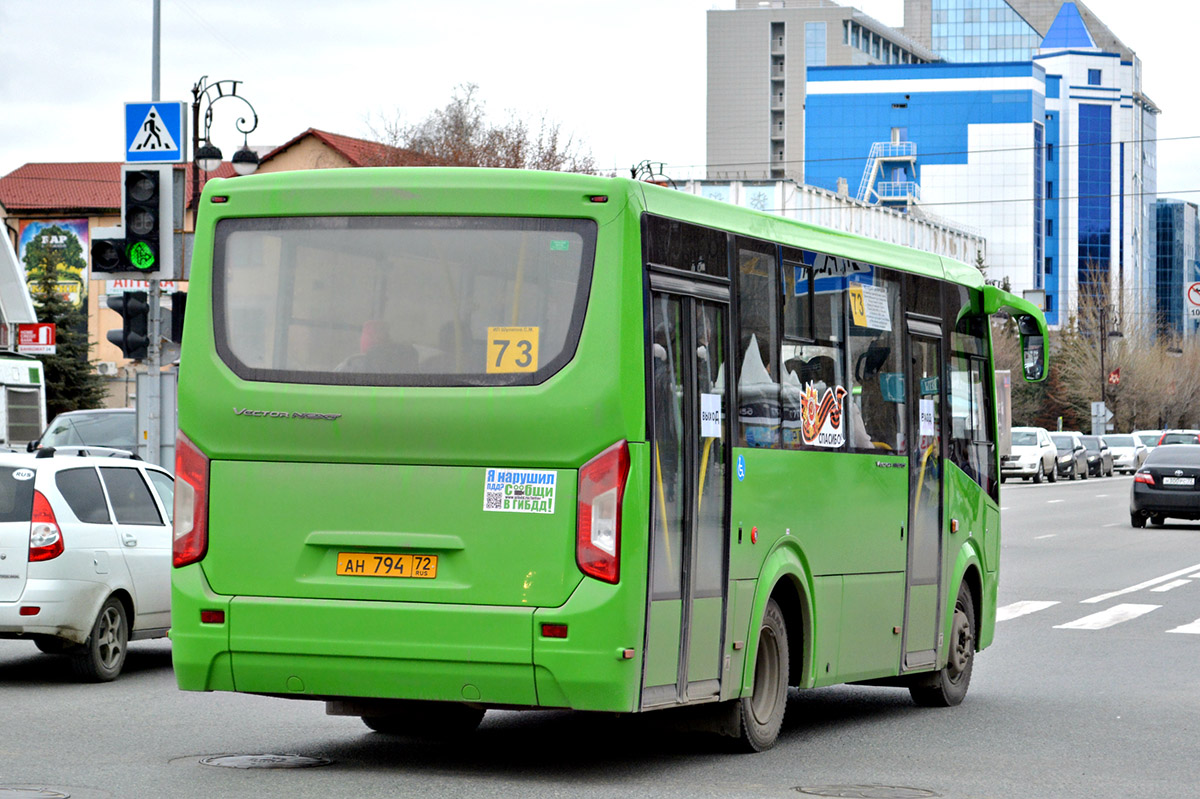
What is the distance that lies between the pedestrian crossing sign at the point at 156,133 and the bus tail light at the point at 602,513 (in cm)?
1138

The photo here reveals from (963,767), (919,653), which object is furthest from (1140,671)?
(963,767)

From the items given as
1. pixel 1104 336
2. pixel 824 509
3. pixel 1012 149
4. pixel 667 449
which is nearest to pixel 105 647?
pixel 824 509

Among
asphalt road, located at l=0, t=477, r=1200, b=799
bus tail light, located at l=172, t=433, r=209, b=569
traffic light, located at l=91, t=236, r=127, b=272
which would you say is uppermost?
traffic light, located at l=91, t=236, r=127, b=272

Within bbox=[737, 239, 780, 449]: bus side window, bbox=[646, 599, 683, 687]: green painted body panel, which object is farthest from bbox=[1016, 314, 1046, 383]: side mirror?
bbox=[646, 599, 683, 687]: green painted body panel

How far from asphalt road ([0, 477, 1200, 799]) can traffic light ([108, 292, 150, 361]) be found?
366cm

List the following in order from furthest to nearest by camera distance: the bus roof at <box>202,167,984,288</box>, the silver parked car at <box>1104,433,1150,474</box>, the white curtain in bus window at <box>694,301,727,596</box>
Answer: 1. the silver parked car at <box>1104,433,1150,474</box>
2. the white curtain in bus window at <box>694,301,727,596</box>
3. the bus roof at <box>202,167,984,288</box>

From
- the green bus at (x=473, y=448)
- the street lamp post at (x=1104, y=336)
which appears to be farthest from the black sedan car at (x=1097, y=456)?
the green bus at (x=473, y=448)

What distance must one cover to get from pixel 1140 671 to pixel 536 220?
7.77 m

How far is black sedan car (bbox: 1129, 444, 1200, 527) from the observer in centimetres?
3509

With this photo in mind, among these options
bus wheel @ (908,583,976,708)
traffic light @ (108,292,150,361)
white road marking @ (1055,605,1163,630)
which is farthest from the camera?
traffic light @ (108,292,150,361)

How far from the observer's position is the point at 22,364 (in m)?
43.5

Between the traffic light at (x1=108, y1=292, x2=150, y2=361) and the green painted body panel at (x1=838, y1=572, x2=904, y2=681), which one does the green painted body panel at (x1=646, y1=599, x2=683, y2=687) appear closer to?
the green painted body panel at (x1=838, y1=572, x2=904, y2=681)

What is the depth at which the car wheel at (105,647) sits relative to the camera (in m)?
12.5

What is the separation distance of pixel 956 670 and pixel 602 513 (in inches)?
194
